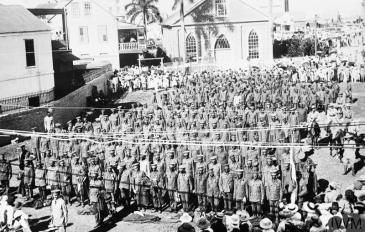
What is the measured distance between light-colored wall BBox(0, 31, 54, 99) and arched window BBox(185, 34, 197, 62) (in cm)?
2291

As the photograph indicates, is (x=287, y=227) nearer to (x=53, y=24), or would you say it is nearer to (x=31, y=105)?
(x=31, y=105)

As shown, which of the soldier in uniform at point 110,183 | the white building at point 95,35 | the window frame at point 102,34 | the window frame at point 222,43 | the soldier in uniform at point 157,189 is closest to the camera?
the soldier in uniform at point 157,189

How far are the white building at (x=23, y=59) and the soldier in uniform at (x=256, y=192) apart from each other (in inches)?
603

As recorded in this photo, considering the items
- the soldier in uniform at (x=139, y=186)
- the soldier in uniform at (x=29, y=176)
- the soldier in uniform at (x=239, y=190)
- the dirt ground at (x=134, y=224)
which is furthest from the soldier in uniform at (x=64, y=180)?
the soldier in uniform at (x=239, y=190)

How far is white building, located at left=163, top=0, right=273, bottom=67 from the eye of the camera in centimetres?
4709

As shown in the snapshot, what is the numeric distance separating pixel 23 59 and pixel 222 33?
2615 centimetres

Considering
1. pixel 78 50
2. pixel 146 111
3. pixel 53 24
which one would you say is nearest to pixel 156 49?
pixel 78 50

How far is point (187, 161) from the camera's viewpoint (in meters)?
15.0

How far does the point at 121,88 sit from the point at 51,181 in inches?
918

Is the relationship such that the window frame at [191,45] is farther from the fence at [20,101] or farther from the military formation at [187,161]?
the military formation at [187,161]

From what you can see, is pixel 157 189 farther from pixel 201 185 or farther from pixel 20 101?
pixel 20 101

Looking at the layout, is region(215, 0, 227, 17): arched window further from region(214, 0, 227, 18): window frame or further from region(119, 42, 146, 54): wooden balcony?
region(119, 42, 146, 54): wooden balcony

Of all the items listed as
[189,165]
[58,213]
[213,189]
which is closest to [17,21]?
[189,165]

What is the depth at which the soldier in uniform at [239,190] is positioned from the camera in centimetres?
1330
